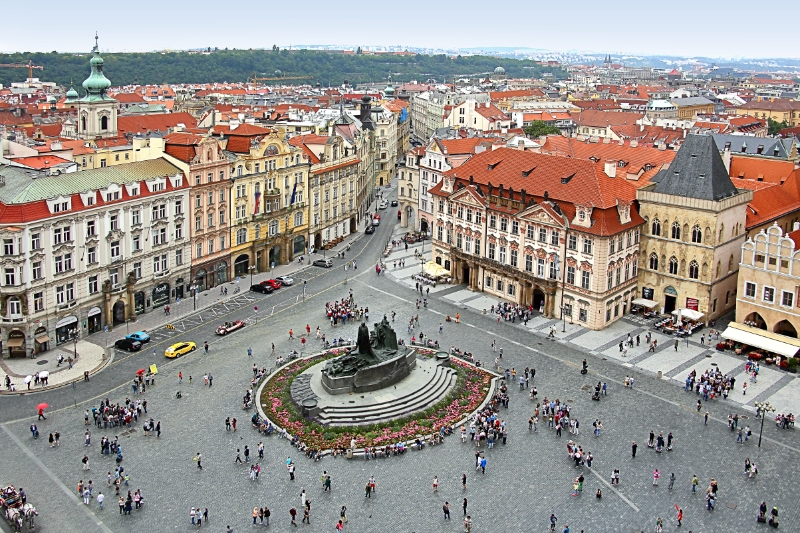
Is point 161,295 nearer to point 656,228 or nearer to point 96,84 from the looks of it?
point 96,84

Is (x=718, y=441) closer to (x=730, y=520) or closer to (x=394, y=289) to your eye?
(x=730, y=520)

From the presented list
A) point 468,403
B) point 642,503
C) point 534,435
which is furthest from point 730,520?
point 468,403

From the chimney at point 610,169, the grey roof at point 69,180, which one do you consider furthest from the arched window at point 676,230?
the grey roof at point 69,180

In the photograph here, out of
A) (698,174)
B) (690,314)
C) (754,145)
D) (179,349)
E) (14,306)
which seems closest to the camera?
(14,306)

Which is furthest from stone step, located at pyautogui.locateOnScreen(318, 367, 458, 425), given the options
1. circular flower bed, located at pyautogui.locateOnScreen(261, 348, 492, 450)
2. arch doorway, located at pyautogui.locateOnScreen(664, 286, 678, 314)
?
arch doorway, located at pyautogui.locateOnScreen(664, 286, 678, 314)

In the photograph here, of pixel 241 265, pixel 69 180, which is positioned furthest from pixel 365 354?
pixel 241 265

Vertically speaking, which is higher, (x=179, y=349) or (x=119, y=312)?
(x=119, y=312)

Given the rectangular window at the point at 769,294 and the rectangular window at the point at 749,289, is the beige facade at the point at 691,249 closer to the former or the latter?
the rectangular window at the point at 749,289
